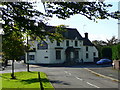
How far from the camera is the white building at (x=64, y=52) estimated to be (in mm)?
50344

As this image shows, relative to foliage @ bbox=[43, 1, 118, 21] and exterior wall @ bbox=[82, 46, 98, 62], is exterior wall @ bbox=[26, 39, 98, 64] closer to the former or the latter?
exterior wall @ bbox=[82, 46, 98, 62]

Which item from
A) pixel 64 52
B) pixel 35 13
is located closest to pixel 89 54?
pixel 64 52

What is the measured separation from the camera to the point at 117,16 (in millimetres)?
6418

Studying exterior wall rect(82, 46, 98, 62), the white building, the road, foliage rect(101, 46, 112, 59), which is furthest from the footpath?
foliage rect(101, 46, 112, 59)

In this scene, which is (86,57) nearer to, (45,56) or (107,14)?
(45,56)

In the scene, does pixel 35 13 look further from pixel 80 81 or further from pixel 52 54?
pixel 52 54

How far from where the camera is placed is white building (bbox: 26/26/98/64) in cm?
5034

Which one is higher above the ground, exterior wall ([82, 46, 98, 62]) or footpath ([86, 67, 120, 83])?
exterior wall ([82, 46, 98, 62])

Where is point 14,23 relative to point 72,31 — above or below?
below

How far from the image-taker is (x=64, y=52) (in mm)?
52406

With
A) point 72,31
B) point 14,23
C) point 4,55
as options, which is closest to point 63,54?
point 72,31

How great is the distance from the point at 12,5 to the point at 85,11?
8.22 feet

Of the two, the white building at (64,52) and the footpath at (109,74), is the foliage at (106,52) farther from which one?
the footpath at (109,74)

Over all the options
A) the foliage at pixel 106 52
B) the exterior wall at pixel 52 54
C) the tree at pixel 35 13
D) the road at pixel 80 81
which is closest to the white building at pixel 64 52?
the exterior wall at pixel 52 54
